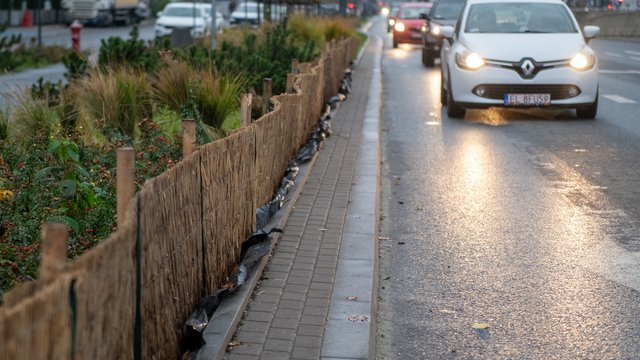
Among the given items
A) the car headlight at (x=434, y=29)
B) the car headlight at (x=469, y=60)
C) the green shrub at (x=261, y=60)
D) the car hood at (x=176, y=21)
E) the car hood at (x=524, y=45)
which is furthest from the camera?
the car hood at (x=176, y=21)

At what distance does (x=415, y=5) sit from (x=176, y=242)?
1550 inches

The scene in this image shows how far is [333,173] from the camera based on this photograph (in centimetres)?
1103

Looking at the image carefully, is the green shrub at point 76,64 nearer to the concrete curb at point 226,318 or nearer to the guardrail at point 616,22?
the concrete curb at point 226,318

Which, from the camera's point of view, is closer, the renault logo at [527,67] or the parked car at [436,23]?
the renault logo at [527,67]

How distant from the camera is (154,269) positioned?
482cm

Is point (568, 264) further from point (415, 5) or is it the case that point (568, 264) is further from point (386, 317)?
point (415, 5)

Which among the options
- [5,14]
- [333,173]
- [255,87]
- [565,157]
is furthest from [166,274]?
[5,14]

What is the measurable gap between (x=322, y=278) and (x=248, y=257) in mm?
490

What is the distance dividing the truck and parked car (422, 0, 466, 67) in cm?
2900

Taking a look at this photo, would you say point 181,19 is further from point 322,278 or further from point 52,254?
point 52,254

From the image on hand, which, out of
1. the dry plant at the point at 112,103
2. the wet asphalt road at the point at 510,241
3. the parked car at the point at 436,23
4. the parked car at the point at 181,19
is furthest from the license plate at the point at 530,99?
the parked car at the point at 181,19

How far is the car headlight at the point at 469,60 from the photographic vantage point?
16422 mm

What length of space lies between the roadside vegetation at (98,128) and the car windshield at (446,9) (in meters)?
11.4

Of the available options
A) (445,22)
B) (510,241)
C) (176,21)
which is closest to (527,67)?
(510,241)
